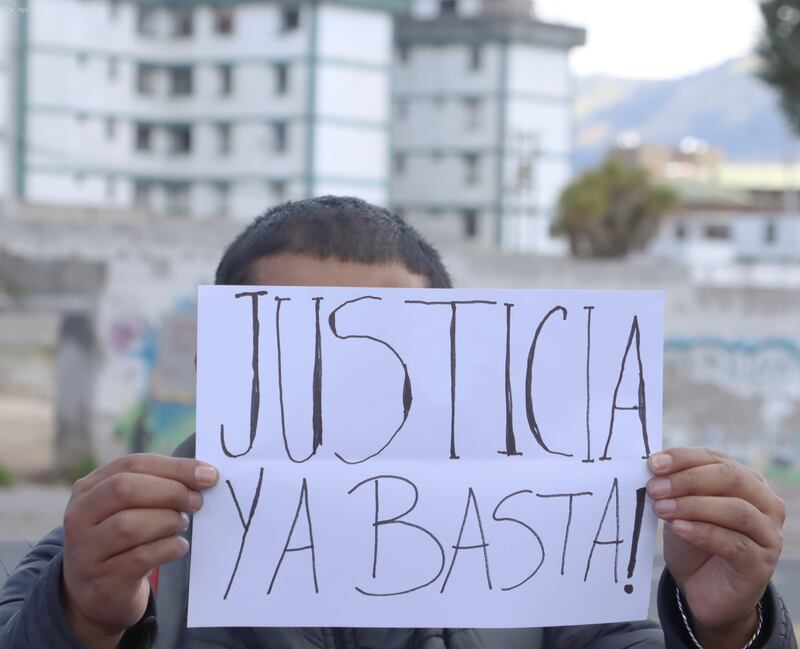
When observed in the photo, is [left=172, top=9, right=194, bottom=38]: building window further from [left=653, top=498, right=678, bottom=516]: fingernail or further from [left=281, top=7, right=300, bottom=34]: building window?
[left=653, top=498, right=678, bottom=516]: fingernail

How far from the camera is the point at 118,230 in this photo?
1786cm

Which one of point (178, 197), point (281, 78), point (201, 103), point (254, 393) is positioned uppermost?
point (281, 78)

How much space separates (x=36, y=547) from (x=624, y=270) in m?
19.1

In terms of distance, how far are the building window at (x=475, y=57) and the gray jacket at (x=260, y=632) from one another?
5542 centimetres

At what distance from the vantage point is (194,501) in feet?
→ 5.71

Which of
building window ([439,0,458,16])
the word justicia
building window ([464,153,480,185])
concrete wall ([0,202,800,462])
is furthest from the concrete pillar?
building window ([439,0,458,16])

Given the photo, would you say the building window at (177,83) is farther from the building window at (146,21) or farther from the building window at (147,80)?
the building window at (146,21)

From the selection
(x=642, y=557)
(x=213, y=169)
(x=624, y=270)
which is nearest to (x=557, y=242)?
(x=213, y=169)

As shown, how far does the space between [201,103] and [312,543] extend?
50875 mm

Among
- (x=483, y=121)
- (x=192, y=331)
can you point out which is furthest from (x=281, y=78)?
(x=192, y=331)

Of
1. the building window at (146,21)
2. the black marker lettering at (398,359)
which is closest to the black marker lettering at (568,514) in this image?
the black marker lettering at (398,359)

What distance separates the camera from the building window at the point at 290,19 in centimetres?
4816

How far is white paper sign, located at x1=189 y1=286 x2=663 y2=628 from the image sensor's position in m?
1.83

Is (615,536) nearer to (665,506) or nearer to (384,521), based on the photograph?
(665,506)
